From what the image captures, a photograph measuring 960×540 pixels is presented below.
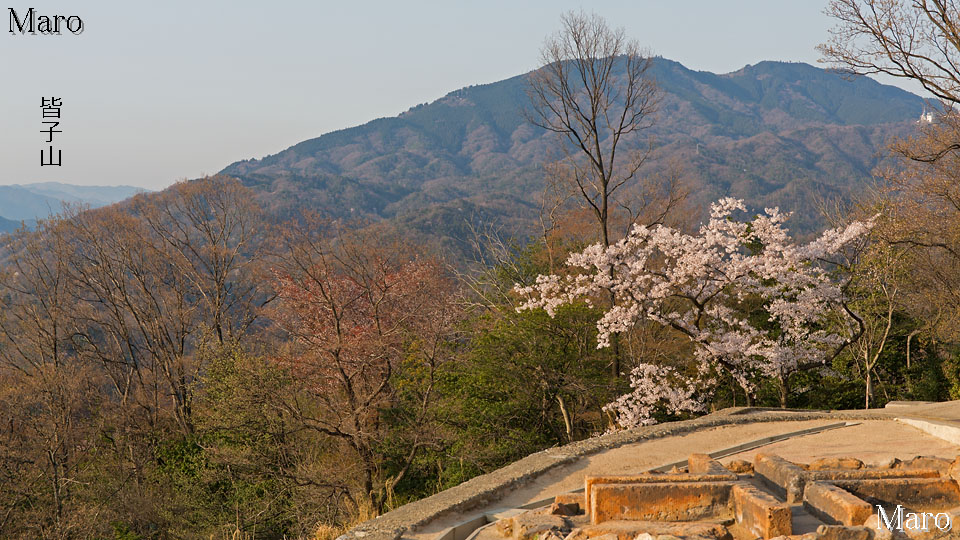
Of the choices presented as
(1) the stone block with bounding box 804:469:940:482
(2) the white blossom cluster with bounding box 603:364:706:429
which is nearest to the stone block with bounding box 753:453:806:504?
(1) the stone block with bounding box 804:469:940:482

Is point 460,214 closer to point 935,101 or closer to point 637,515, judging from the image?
point 935,101

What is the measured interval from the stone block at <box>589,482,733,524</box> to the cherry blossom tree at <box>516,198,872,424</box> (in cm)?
809

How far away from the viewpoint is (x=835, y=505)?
629 cm

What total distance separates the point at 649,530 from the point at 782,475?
6.19ft

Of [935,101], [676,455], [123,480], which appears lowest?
[123,480]

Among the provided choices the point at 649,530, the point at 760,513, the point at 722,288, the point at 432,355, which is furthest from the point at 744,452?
the point at 432,355

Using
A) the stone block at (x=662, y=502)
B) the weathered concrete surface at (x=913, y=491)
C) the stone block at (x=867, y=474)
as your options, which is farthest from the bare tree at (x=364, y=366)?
the weathered concrete surface at (x=913, y=491)

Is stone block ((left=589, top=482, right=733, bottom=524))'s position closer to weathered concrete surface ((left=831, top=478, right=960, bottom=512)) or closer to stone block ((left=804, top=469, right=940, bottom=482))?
stone block ((left=804, top=469, right=940, bottom=482))

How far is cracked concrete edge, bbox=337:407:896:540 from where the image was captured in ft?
25.1

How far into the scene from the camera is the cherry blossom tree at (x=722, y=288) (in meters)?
15.1

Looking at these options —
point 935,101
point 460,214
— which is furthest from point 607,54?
point 460,214

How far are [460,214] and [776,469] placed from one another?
67.1 metres

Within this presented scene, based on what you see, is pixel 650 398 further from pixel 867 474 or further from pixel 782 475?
pixel 867 474

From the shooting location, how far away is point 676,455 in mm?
10023
